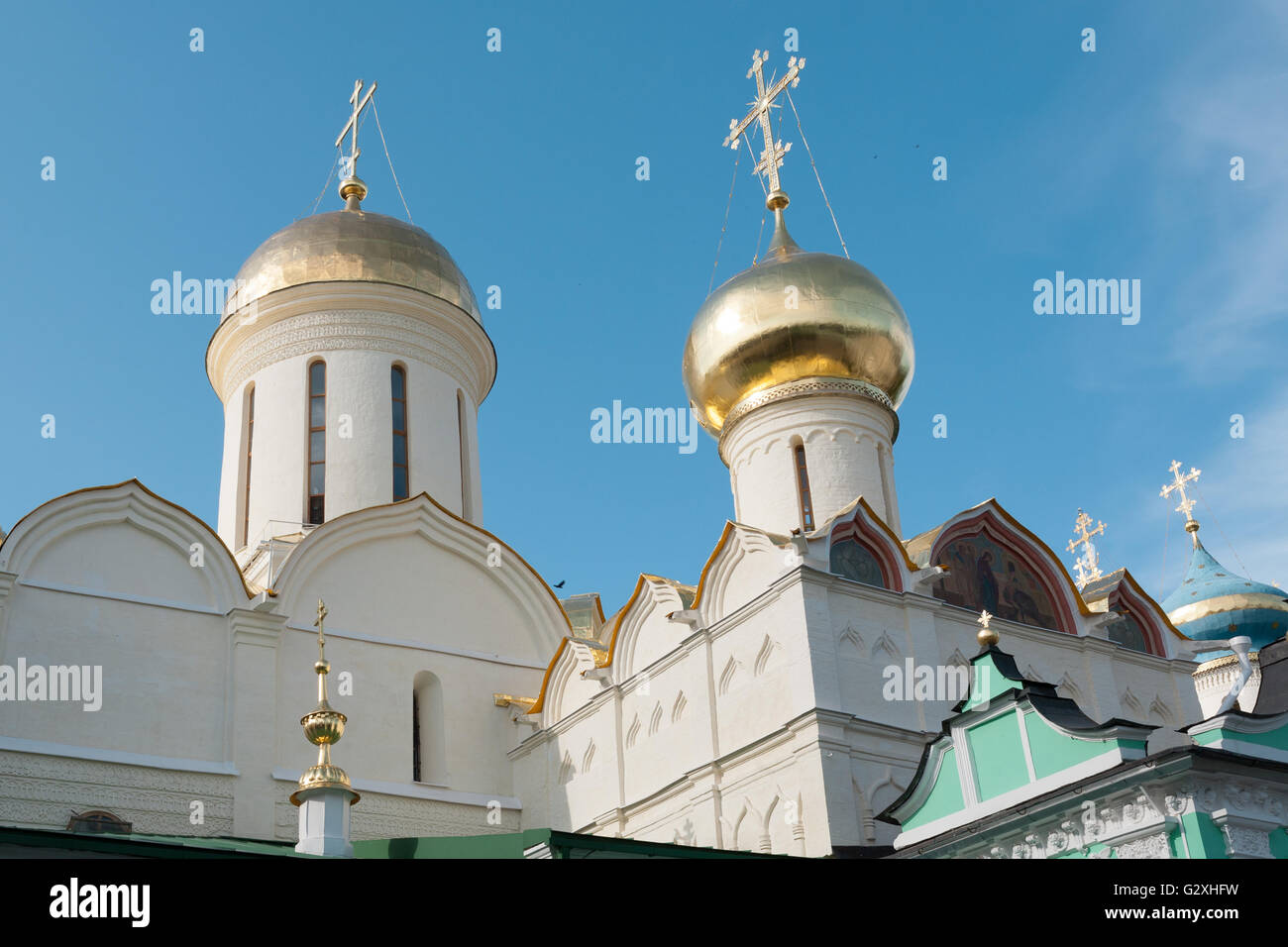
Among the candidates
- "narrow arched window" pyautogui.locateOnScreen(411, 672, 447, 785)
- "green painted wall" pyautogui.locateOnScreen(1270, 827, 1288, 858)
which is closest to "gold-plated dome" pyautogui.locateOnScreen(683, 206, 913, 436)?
"narrow arched window" pyautogui.locateOnScreen(411, 672, 447, 785)

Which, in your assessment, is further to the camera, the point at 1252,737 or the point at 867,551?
the point at 867,551

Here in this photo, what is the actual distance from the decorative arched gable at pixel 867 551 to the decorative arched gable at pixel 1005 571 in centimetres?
54

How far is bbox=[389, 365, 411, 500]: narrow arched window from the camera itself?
48.9 feet

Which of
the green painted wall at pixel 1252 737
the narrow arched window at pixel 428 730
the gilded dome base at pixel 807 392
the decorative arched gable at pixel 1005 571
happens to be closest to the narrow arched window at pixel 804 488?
the gilded dome base at pixel 807 392

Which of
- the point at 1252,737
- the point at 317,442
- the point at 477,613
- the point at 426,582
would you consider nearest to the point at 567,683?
the point at 477,613

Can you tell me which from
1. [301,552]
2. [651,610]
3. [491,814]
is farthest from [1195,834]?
[301,552]

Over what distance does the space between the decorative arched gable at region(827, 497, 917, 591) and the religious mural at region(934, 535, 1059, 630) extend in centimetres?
47

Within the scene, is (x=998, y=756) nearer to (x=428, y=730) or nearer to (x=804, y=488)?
(x=804, y=488)

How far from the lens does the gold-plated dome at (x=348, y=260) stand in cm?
1523

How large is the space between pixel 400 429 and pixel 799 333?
4.08 meters

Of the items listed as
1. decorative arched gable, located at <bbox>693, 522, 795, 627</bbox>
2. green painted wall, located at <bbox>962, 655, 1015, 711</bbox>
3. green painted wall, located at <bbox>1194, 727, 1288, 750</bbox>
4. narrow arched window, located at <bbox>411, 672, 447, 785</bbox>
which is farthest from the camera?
narrow arched window, located at <bbox>411, 672, 447, 785</bbox>

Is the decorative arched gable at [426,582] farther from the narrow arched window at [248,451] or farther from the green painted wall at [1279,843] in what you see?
the green painted wall at [1279,843]

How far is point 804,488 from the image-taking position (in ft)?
43.9

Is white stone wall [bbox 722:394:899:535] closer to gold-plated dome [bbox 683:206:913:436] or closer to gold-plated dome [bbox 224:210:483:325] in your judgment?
gold-plated dome [bbox 683:206:913:436]
